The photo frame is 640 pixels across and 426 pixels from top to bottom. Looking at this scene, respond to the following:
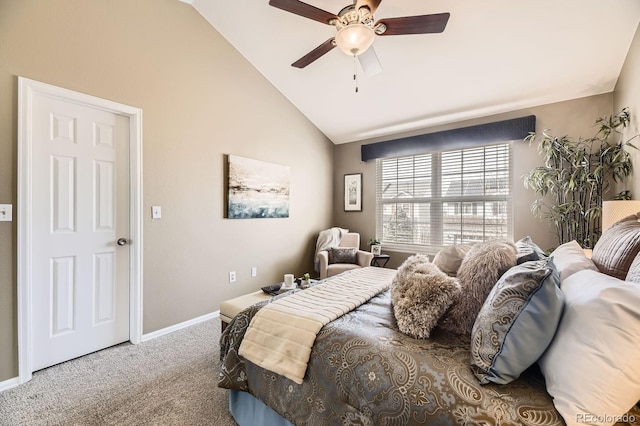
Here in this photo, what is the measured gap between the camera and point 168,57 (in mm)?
2697

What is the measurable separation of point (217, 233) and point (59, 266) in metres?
1.34

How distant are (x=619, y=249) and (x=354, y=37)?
1.86 meters

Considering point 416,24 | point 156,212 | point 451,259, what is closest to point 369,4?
point 416,24

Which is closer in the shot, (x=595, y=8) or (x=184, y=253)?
(x=595, y=8)

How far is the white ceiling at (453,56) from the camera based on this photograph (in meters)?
2.30

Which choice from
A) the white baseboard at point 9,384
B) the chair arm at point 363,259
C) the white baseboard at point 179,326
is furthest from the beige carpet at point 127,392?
the chair arm at point 363,259

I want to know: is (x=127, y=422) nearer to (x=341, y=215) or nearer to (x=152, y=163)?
(x=152, y=163)

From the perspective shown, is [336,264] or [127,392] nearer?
[127,392]

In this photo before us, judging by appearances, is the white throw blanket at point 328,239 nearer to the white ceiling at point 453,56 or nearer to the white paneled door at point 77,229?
the white ceiling at point 453,56

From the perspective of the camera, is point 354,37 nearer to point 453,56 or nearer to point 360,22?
point 360,22

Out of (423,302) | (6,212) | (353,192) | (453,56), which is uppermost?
(453,56)

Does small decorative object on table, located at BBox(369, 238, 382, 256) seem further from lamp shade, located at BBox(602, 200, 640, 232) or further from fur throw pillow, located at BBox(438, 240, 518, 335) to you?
fur throw pillow, located at BBox(438, 240, 518, 335)

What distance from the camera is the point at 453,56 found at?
2820mm

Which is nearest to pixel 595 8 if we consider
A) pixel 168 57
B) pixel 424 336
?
pixel 424 336
